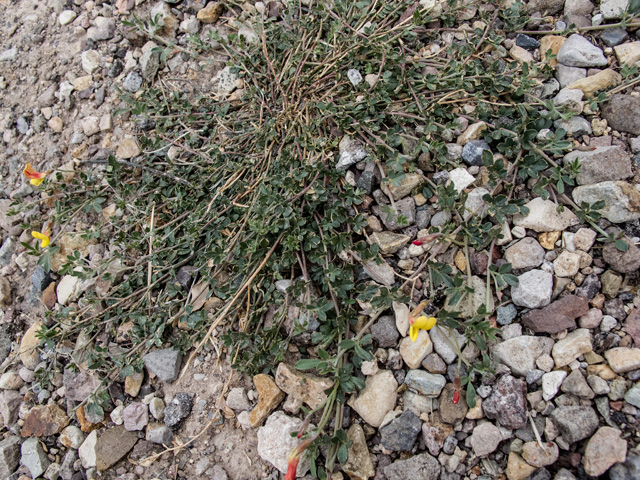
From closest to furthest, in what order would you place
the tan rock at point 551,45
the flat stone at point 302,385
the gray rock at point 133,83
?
the flat stone at point 302,385
the tan rock at point 551,45
the gray rock at point 133,83

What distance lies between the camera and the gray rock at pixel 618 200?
229 cm

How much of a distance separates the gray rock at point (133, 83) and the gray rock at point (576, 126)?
2.95 metres

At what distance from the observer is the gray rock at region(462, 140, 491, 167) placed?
8.52 ft

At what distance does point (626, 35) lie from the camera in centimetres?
275

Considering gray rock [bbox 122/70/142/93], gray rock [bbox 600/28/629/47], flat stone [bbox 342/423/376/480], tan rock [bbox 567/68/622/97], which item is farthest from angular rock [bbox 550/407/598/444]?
gray rock [bbox 122/70/142/93]

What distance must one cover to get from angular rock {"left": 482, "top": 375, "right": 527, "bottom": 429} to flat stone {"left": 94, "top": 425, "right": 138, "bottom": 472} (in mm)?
1969

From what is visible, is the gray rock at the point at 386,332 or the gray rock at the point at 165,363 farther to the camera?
the gray rock at the point at 165,363

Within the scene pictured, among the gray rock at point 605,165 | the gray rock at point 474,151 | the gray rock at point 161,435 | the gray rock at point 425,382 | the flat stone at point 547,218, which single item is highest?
the gray rock at point 474,151

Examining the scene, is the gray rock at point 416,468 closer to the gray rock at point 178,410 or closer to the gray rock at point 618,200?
the gray rock at point 178,410

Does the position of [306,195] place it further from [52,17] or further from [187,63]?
[52,17]

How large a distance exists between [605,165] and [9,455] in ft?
12.4

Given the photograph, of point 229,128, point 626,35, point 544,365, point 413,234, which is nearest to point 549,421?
point 544,365

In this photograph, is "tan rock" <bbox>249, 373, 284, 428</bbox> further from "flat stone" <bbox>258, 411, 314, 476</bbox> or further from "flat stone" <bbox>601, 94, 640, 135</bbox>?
"flat stone" <bbox>601, 94, 640, 135</bbox>

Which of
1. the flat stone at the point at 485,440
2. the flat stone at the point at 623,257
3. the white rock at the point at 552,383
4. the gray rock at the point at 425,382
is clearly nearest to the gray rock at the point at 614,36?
the flat stone at the point at 623,257
